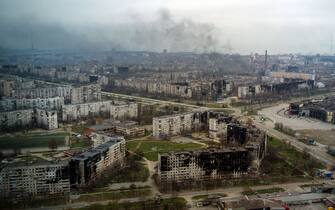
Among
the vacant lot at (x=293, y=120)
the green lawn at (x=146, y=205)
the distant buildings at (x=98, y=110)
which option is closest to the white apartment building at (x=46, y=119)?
the distant buildings at (x=98, y=110)

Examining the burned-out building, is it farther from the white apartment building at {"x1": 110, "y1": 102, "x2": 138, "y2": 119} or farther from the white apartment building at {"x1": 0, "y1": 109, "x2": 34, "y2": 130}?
the white apartment building at {"x1": 110, "y1": 102, "x2": 138, "y2": 119}

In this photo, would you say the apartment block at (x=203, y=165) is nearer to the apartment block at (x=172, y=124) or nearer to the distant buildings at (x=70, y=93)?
the apartment block at (x=172, y=124)

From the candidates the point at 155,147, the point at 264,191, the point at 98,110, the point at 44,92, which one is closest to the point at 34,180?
the point at 155,147

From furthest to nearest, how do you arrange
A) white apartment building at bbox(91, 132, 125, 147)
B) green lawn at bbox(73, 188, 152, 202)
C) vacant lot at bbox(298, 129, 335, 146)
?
1. vacant lot at bbox(298, 129, 335, 146)
2. white apartment building at bbox(91, 132, 125, 147)
3. green lawn at bbox(73, 188, 152, 202)

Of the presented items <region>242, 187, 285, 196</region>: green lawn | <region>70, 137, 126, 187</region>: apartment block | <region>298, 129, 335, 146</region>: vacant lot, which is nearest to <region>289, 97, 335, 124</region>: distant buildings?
<region>298, 129, 335, 146</region>: vacant lot

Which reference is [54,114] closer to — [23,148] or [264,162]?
[23,148]

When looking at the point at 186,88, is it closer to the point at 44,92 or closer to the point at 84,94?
the point at 84,94
